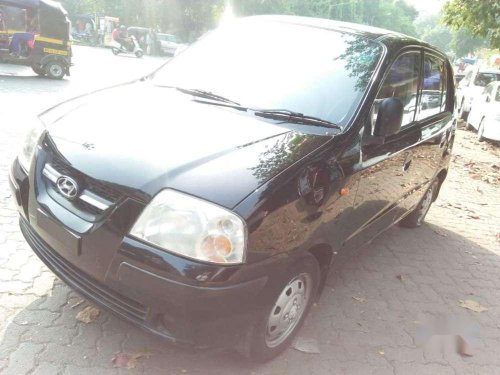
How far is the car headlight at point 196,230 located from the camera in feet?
6.82

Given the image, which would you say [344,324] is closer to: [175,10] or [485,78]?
[485,78]

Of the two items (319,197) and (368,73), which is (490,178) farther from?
(319,197)

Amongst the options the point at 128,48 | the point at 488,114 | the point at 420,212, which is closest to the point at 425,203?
the point at 420,212

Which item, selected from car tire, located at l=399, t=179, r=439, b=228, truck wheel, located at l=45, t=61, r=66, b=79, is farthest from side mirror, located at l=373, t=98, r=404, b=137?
truck wheel, located at l=45, t=61, r=66, b=79

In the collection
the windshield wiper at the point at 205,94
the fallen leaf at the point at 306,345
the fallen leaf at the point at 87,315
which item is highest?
the windshield wiper at the point at 205,94

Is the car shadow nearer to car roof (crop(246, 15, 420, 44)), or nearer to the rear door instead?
the rear door

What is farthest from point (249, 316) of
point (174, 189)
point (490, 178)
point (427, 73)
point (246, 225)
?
point (490, 178)

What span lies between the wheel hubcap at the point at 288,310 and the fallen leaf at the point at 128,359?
2.31ft

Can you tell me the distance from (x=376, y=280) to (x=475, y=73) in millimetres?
14709

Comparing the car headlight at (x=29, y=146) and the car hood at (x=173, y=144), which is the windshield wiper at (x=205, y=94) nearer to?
the car hood at (x=173, y=144)

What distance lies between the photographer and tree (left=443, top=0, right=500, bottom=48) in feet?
32.7

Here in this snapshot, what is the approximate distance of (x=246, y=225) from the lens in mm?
2098

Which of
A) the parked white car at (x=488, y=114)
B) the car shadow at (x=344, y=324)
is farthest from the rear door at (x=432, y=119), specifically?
the parked white car at (x=488, y=114)

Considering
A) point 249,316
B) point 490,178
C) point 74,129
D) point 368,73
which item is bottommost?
point 490,178
